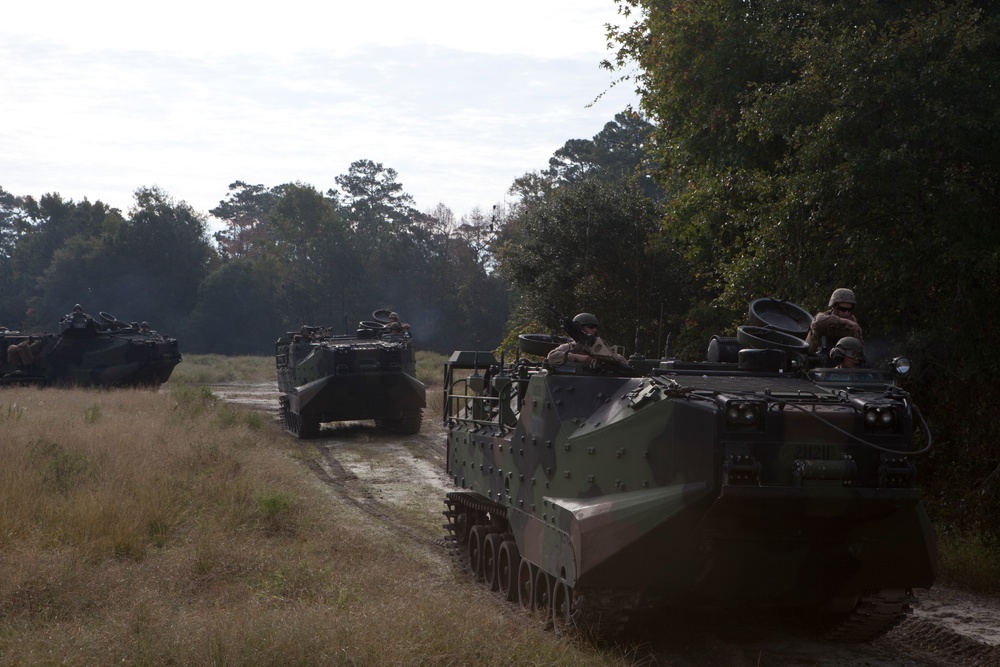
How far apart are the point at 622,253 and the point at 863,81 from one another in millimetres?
10653

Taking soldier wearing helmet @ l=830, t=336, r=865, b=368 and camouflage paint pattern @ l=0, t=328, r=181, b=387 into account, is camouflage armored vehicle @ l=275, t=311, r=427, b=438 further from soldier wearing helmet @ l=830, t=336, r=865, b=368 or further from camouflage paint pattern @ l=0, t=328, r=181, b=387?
soldier wearing helmet @ l=830, t=336, r=865, b=368

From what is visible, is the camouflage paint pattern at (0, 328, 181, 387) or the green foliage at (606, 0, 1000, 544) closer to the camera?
the green foliage at (606, 0, 1000, 544)

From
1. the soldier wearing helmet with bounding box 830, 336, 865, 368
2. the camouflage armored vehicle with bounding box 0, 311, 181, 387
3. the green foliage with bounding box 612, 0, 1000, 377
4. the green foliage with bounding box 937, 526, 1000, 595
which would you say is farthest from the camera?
the camouflage armored vehicle with bounding box 0, 311, 181, 387

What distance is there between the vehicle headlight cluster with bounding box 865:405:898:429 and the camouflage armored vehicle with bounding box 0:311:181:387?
80.9 feet

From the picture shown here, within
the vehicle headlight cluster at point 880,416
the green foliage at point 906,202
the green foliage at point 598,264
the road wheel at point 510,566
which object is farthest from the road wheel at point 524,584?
the green foliage at point 598,264

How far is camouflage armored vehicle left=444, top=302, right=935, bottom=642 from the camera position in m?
5.97

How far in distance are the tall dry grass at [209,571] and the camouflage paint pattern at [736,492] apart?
73cm

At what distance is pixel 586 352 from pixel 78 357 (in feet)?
74.7

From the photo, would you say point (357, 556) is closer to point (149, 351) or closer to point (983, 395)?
point (983, 395)

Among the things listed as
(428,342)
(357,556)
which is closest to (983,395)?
(357,556)

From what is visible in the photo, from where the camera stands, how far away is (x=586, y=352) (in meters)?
7.99

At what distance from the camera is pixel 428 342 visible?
6053 centimetres

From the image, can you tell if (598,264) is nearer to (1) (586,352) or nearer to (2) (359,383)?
(2) (359,383)

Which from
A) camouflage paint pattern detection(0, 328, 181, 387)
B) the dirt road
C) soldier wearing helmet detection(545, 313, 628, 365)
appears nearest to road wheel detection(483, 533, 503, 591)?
the dirt road
